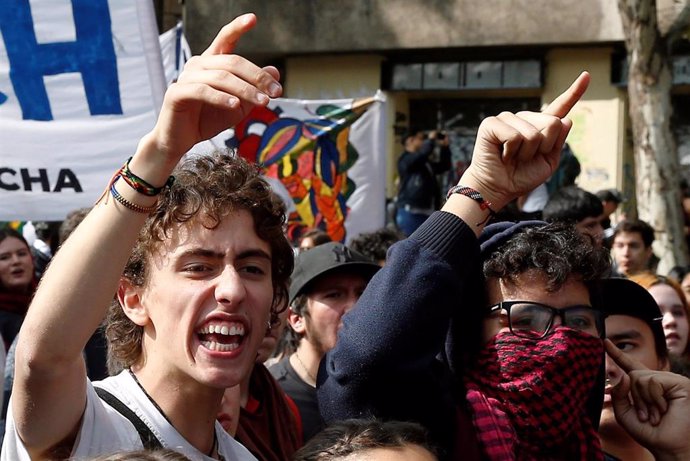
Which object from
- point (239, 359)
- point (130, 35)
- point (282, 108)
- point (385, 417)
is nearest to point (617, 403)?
point (385, 417)

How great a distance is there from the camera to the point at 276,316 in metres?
2.74

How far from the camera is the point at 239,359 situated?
7.52 ft

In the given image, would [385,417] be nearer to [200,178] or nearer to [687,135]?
[200,178]

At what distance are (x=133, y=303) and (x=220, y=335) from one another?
227 millimetres

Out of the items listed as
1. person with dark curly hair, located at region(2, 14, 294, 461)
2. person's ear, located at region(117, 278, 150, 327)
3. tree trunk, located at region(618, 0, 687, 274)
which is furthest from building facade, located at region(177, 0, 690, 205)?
person's ear, located at region(117, 278, 150, 327)

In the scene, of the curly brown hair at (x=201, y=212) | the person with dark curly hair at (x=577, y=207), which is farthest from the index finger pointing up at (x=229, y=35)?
the person with dark curly hair at (x=577, y=207)

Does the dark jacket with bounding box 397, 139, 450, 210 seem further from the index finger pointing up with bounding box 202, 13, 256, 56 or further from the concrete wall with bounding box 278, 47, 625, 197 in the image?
the index finger pointing up with bounding box 202, 13, 256, 56

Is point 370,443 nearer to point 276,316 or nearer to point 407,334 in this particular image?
point 407,334

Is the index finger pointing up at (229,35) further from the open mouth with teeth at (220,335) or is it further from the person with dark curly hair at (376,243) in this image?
the person with dark curly hair at (376,243)

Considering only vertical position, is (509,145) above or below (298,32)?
above

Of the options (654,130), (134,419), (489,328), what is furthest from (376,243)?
(654,130)

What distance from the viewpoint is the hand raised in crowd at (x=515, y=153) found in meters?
2.30

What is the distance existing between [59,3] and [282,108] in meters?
2.90

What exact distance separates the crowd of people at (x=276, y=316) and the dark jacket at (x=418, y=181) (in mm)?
10010
